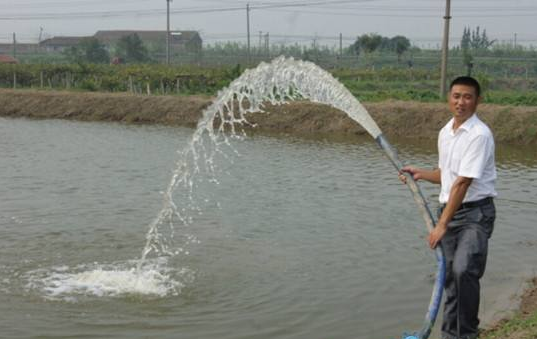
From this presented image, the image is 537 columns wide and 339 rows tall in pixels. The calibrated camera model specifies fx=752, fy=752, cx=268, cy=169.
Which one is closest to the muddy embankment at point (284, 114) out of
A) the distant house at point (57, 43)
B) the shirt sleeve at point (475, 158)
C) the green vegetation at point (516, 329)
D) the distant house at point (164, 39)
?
the green vegetation at point (516, 329)

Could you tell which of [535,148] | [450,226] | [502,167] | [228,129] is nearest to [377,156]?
[502,167]

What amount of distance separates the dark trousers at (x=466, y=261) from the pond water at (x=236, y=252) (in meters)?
1.54

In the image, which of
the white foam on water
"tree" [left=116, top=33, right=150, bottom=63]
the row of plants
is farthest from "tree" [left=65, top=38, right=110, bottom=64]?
the white foam on water

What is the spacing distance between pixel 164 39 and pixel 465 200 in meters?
79.1

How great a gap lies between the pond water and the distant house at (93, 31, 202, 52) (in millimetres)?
54596

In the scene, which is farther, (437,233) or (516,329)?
(516,329)

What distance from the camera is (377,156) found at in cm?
1702

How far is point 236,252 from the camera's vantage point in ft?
29.2

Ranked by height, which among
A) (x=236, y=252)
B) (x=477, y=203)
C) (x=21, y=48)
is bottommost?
→ (x=236, y=252)

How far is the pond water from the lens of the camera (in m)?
6.72

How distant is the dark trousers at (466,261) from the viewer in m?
4.68

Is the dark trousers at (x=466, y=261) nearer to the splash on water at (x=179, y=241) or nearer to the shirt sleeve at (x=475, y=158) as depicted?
the shirt sleeve at (x=475, y=158)

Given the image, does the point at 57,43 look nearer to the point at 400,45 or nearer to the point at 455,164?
the point at 400,45

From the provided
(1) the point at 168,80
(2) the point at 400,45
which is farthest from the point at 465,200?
(2) the point at 400,45
